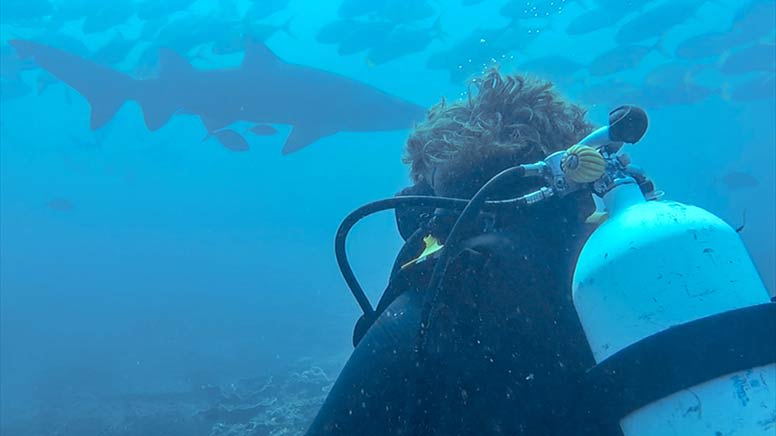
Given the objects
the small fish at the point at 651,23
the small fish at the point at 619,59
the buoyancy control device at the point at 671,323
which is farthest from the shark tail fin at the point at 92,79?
the buoyancy control device at the point at 671,323

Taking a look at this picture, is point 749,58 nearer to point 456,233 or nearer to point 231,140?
point 231,140

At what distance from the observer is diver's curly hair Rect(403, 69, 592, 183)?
1809mm

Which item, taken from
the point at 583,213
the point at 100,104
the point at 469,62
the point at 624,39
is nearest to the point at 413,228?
the point at 583,213

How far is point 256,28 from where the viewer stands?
17.2 m

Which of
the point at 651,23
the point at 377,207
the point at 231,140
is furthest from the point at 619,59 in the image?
the point at 377,207

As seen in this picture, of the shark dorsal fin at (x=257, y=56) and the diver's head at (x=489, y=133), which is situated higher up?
the shark dorsal fin at (x=257, y=56)

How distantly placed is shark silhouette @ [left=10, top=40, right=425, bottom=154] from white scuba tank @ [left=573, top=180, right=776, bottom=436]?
514 inches

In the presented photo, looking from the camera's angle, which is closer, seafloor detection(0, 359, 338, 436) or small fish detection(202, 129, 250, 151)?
seafloor detection(0, 359, 338, 436)

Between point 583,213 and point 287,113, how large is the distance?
1383cm

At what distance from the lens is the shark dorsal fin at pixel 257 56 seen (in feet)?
45.3

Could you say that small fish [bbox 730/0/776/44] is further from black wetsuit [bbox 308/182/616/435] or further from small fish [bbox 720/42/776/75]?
black wetsuit [bbox 308/182/616/435]

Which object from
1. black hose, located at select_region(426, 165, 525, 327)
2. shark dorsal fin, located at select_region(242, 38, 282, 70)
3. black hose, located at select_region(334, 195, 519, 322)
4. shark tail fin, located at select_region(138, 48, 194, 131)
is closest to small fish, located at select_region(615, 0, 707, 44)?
shark dorsal fin, located at select_region(242, 38, 282, 70)

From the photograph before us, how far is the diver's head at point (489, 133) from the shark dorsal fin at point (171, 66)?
44.1ft

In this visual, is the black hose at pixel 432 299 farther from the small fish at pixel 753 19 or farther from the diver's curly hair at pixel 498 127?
the small fish at pixel 753 19
